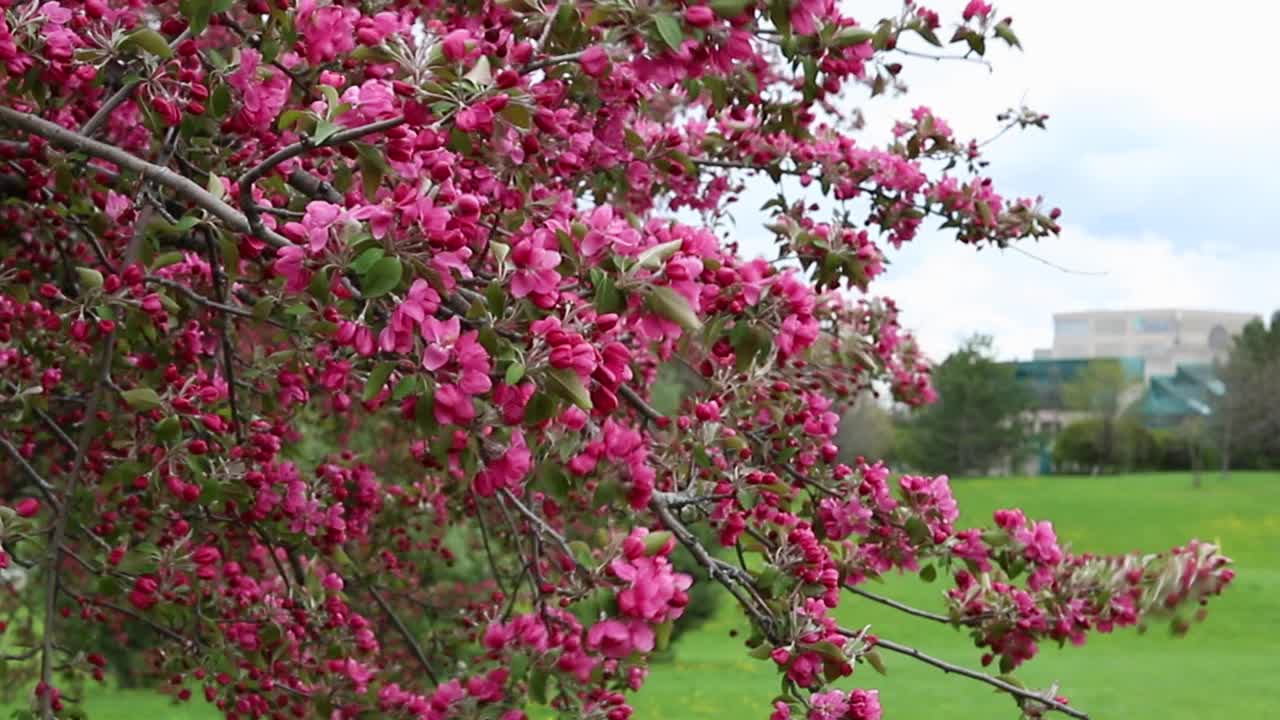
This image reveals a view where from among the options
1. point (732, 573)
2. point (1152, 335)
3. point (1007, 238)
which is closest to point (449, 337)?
point (732, 573)

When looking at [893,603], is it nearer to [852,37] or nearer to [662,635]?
[662,635]

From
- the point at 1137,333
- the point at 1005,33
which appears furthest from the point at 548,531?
the point at 1137,333

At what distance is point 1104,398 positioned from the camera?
58125mm

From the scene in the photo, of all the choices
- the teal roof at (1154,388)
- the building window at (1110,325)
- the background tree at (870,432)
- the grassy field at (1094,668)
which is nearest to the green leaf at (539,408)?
the grassy field at (1094,668)

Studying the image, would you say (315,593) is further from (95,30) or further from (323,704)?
(95,30)

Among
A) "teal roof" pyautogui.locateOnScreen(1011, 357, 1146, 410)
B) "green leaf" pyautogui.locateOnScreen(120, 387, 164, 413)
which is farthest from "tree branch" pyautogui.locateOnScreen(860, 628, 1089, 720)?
"teal roof" pyautogui.locateOnScreen(1011, 357, 1146, 410)

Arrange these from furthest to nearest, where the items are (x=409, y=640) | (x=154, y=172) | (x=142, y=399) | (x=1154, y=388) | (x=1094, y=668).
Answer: (x=1154, y=388), (x=1094, y=668), (x=409, y=640), (x=142, y=399), (x=154, y=172)

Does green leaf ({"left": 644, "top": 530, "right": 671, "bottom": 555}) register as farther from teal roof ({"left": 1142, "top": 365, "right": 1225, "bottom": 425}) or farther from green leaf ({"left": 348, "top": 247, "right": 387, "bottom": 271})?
teal roof ({"left": 1142, "top": 365, "right": 1225, "bottom": 425})

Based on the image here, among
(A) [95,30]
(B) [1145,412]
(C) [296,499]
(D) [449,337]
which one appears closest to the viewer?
(D) [449,337]

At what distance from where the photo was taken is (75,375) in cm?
422

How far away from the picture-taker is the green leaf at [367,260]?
1.90 metres

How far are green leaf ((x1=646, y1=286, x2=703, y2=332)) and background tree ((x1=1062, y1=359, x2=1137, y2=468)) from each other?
57765 millimetres

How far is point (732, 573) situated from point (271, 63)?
154cm

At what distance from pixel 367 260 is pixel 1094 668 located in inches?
677
